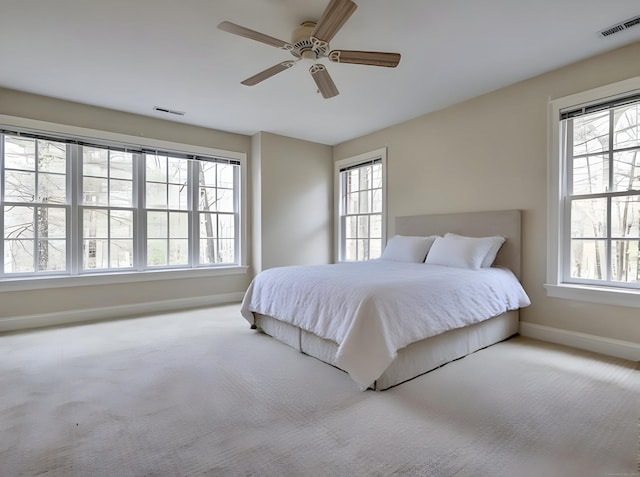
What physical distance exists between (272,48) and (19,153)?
10.5 feet

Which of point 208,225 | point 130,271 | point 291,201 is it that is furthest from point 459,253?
point 130,271

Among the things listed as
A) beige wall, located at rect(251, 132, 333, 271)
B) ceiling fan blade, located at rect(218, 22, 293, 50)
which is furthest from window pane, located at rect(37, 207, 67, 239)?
ceiling fan blade, located at rect(218, 22, 293, 50)

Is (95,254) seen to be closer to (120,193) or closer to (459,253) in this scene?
(120,193)

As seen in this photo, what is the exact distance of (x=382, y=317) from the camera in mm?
2129

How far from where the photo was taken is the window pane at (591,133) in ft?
9.67

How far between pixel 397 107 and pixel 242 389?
3.63 metres

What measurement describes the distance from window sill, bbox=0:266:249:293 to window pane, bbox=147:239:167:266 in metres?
0.17

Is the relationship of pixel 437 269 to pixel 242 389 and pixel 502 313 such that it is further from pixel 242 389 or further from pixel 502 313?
pixel 242 389

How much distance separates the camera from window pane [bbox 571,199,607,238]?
2.94m

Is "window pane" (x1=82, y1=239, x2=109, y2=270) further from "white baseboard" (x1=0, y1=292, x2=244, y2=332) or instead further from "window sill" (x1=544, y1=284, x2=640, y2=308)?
"window sill" (x1=544, y1=284, x2=640, y2=308)

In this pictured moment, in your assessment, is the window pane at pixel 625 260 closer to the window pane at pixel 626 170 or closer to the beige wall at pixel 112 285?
the window pane at pixel 626 170

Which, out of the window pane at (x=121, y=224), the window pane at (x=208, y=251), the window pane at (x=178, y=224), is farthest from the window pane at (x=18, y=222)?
the window pane at (x=208, y=251)

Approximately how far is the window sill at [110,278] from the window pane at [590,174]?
4.36m

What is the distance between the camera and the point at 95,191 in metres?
→ 4.10
